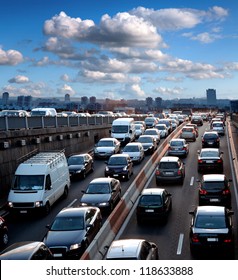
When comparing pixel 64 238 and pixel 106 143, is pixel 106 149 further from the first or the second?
pixel 64 238

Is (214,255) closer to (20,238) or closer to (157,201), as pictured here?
(157,201)

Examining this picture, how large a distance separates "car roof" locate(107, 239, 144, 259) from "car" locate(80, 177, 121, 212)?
837cm

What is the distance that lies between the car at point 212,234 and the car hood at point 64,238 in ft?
13.2

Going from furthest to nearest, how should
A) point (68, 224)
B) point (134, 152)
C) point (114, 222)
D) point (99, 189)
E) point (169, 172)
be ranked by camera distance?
point (134, 152) < point (169, 172) < point (99, 189) < point (114, 222) < point (68, 224)

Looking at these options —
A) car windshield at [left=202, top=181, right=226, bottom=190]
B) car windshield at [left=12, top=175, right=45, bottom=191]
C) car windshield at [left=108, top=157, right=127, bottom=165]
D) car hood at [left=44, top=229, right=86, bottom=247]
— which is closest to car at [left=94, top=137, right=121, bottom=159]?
car windshield at [left=108, top=157, right=127, bottom=165]

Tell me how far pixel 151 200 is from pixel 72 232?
501 cm

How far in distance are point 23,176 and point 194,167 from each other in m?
14.6

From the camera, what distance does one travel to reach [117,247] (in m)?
Result: 13.4

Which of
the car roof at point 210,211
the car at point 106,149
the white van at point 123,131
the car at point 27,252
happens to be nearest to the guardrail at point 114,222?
the car at point 27,252

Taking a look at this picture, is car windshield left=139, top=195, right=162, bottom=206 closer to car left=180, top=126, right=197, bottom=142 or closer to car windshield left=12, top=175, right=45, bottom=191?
car windshield left=12, top=175, right=45, bottom=191

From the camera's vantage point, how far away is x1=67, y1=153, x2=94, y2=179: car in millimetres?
30906

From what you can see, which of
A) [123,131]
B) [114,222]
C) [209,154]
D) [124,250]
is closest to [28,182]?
[114,222]

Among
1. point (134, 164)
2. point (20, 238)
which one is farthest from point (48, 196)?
point (134, 164)

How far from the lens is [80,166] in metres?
31.3
